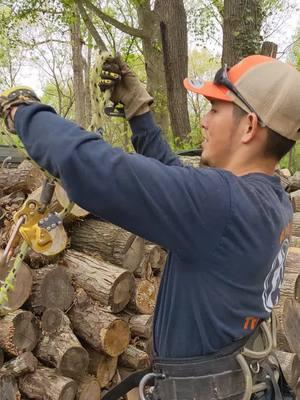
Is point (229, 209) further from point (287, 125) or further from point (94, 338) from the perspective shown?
point (94, 338)

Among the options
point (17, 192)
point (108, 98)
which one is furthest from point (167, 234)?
point (17, 192)

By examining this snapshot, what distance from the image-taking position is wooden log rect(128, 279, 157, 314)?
383 centimetres

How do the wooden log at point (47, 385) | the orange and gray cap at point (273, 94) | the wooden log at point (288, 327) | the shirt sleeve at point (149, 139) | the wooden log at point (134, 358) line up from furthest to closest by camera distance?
the wooden log at point (288, 327) < the wooden log at point (134, 358) < the wooden log at point (47, 385) < the shirt sleeve at point (149, 139) < the orange and gray cap at point (273, 94)

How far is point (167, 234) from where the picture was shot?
1.29 m

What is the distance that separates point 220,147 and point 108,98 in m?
0.57

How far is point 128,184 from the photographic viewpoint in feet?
3.96

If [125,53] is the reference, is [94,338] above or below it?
below

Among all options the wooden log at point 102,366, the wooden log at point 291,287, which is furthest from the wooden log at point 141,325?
the wooden log at point 291,287

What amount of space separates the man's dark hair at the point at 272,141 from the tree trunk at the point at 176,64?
672cm

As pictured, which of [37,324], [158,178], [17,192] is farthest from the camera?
[17,192]

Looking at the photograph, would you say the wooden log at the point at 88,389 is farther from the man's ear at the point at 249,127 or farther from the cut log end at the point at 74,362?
the man's ear at the point at 249,127

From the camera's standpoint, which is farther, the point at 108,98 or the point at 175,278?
the point at 108,98

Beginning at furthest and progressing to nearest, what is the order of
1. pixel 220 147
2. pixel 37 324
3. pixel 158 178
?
pixel 37 324 < pixel 220 147 < pixel 158 178

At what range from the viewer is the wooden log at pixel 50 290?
3.54m
